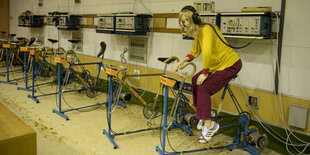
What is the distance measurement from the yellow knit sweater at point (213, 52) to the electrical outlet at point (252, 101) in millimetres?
1085

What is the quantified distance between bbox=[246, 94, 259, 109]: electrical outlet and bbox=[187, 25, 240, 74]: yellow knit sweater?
108 centimetres

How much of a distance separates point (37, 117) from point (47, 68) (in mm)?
2772

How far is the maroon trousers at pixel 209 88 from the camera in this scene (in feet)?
9.95

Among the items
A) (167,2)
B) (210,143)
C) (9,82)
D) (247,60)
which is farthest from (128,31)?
(9,82)

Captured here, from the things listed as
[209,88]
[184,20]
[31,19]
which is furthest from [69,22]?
[209,88]

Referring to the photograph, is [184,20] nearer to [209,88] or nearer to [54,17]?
[209,88]

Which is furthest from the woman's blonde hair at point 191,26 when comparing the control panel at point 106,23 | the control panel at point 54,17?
the control panel at point 54,17

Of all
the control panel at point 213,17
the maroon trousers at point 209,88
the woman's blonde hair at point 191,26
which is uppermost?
the control panel at point 213,17

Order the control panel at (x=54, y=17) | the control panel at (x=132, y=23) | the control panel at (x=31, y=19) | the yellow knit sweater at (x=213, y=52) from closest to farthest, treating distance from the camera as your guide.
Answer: the yellow knit sweater at (x=213, y=52), the control panel at (x=132, y=23), the control panel at (x=54, y=17), the control panel at (x=31, y=19)

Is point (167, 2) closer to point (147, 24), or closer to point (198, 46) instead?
point (147, 24)

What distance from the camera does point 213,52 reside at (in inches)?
123

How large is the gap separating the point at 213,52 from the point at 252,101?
1.34 metres

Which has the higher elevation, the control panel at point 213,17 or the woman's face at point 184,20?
the control panel at point 213,17

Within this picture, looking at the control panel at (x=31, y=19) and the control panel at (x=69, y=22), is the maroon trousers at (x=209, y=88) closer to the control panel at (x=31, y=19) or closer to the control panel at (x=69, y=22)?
the control panel at (x=69, y=22)
